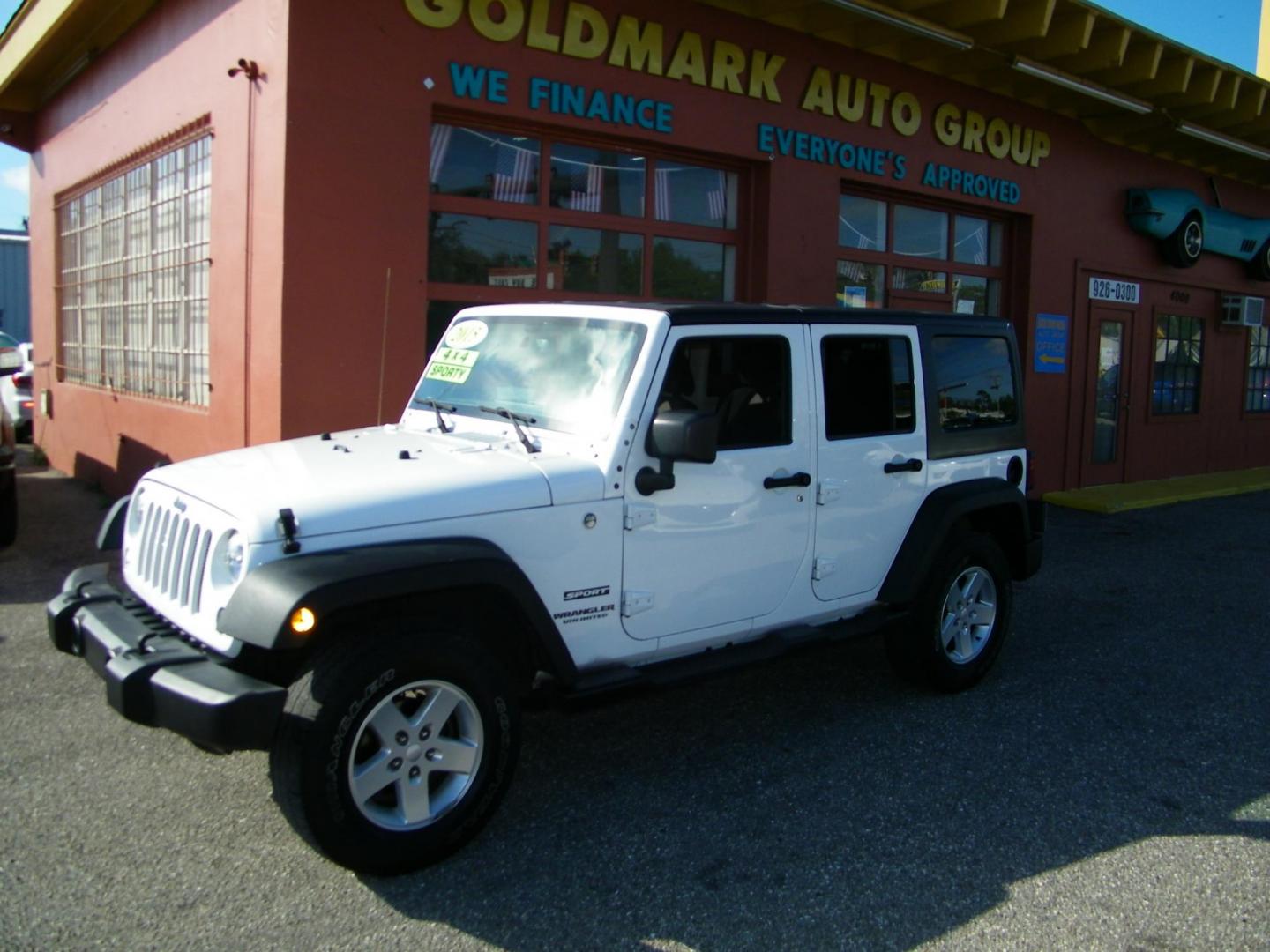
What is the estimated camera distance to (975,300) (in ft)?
38.8

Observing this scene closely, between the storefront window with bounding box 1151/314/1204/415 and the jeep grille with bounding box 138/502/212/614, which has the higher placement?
the storefront window with bounding box 1151/314/1204/415

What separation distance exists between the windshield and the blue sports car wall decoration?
10589mm

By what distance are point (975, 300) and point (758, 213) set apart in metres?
3.50

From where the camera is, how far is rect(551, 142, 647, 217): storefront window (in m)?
8.43

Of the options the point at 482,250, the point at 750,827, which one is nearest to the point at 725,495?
the point at 750,827

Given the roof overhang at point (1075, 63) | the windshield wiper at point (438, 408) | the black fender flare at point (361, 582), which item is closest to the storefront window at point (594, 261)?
the roof overhang at point (1075, 63)

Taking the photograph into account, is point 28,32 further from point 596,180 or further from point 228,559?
point 228,559

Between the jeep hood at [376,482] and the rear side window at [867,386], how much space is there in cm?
138

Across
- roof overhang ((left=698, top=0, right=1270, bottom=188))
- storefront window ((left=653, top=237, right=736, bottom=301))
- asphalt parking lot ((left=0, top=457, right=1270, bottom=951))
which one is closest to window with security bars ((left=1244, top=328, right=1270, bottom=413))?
roof overhang ((left=698, top=0, right=1270, bottom=188))

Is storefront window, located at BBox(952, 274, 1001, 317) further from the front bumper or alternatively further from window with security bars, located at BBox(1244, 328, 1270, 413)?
the front bumper

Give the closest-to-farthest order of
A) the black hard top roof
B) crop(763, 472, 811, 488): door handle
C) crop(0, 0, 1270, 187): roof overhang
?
the black hard top roof, crop(763, 472, 811, 488): door handle, crop(0, 0, 1270, 187): roof overhang

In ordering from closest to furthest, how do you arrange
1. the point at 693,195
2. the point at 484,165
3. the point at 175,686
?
the point at 175,686 < the point at 484,165 < the point at 693,195

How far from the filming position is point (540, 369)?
4457 millimetres

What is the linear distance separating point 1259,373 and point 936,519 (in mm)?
13470
